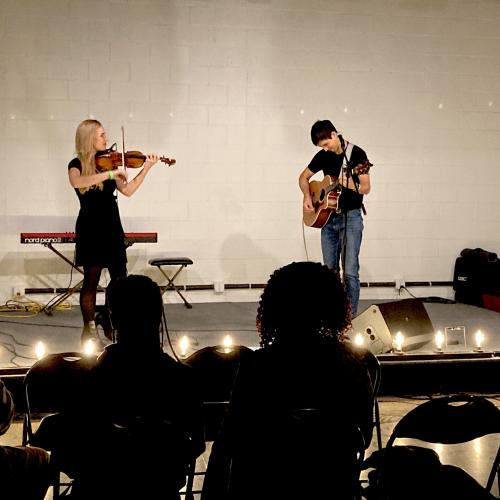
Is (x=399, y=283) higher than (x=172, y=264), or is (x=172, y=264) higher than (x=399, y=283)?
(x=172, y=264)

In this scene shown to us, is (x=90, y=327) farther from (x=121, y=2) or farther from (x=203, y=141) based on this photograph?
(x=121, y=2)

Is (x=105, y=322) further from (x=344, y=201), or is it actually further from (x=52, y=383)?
(x=52, y=383)

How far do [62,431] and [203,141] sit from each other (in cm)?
492

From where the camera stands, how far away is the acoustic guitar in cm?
512

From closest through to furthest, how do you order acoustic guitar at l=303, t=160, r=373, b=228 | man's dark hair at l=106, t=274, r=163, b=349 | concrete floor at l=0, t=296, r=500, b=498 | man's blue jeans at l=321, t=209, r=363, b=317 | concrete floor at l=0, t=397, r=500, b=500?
1. man's dark hair at l=106, t=274, r=163, b=349
2. concrete floor at l=0, t=397, r=500, b=500
3. concrete floor at l=0, t=296, r=500, b=498
4. acoustic guitar at l=303, t=160, r=373, b=228
5. man's blue jeans at l=321, t=209, r=363, b=317

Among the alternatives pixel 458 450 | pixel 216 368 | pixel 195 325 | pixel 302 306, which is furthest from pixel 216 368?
pixel 195 325

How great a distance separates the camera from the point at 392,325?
4.48 m

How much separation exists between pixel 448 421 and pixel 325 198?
11.1 feet

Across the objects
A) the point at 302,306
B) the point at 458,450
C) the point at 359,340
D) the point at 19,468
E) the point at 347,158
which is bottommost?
the point at 458,450

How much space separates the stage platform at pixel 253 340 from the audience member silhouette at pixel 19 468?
1.79 metres

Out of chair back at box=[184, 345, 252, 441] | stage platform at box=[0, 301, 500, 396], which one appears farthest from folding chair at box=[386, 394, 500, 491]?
stage platform at box=[0, 301, 500, 396]

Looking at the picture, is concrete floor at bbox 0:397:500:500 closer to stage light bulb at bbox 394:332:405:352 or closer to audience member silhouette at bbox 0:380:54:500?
stage light bulb at bbox 394:332:405:352

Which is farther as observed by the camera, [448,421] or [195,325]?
[195,325]

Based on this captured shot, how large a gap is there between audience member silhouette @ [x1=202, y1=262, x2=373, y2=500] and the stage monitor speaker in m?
2.38
